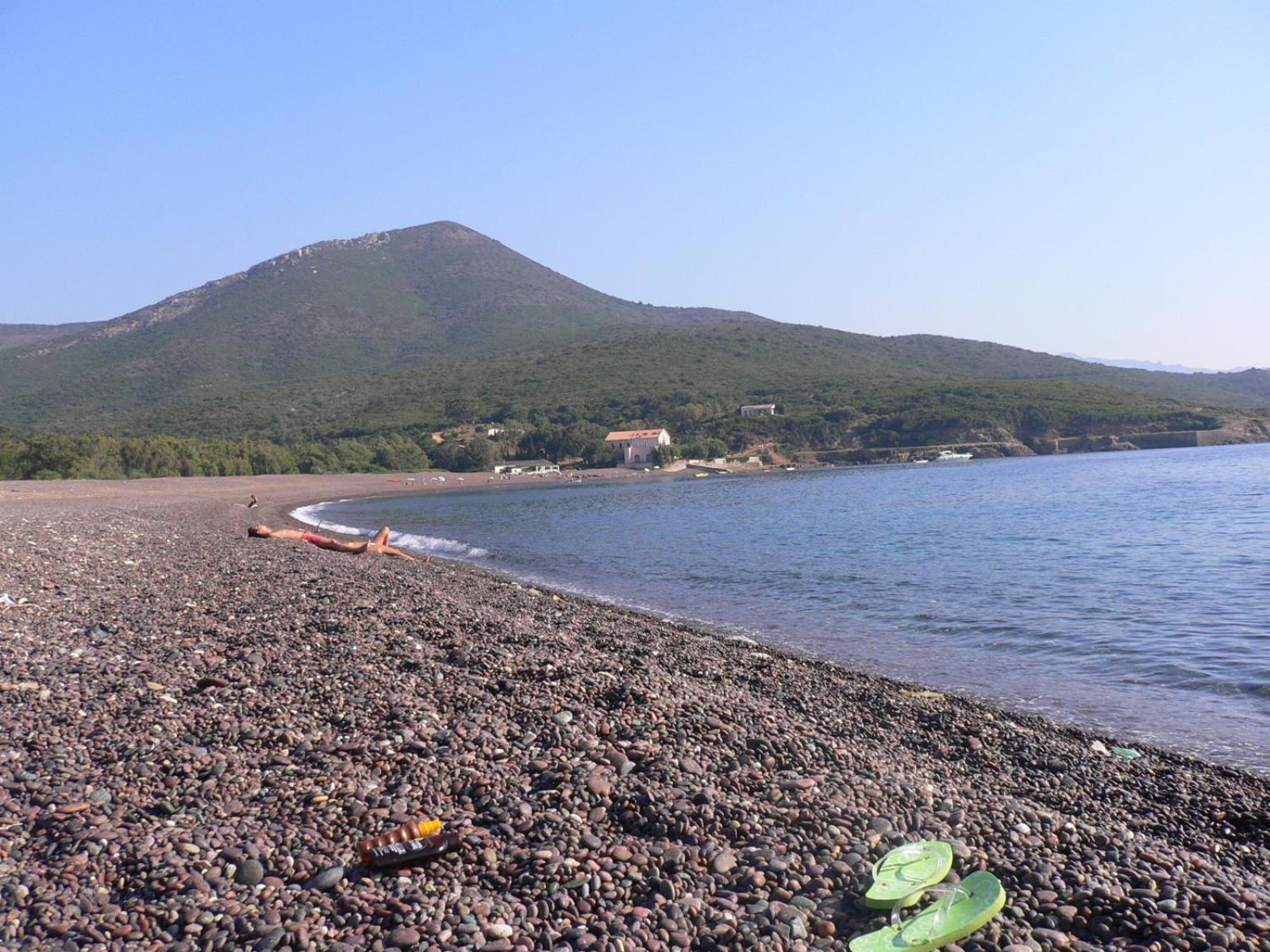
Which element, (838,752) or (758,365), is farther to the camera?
(758,365)

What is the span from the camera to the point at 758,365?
139375mm

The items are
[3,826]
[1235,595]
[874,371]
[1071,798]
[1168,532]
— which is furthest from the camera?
[874,371]

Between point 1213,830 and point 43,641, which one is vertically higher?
point 43,641

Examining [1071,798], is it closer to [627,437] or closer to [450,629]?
[450,629]

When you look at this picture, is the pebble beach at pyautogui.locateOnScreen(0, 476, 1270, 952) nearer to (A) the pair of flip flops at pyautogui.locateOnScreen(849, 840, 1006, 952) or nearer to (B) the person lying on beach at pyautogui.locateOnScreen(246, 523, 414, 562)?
(A) the pair of flip flops at pyautogui.locateOnScreen(849, 840, 1006, 952)

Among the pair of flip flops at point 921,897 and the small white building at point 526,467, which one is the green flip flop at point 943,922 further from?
the small white building at point 526,467

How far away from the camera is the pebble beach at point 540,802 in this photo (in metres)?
3.69

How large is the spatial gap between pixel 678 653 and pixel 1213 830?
5559 millimetres

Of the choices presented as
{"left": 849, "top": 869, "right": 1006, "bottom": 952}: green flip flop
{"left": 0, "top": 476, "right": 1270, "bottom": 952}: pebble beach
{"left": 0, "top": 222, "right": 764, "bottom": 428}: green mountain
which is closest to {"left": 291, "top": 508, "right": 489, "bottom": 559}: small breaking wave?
{"left": 0, "top": 476, "right": 1270, "bottom": 952}: pebble beach

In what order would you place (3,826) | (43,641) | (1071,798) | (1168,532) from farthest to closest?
1. (1168,532)
2. (43,641)
3. (1071,798)
4. (3,826)

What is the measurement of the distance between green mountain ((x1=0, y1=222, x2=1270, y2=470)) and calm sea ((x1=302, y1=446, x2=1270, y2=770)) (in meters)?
59.3

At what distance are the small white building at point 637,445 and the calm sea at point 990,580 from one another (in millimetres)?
51756

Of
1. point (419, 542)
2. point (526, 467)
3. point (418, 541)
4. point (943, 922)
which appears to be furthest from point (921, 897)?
point (526, 467)

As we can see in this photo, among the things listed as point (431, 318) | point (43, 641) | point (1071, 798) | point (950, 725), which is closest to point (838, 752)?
point (1071, 798)
